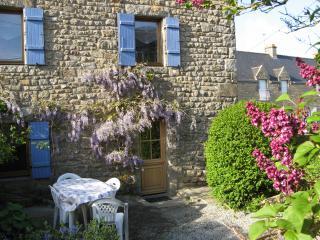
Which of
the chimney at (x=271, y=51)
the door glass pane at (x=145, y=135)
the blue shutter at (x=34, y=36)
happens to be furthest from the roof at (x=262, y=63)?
the blue shutter at (x=34, y=36)

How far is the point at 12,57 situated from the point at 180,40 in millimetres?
3169

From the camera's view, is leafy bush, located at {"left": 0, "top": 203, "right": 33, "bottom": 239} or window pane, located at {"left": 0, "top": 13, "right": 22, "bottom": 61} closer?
leafy bush, located at {"left": 0, "top": 203, "right": 33, "bottom": 239}

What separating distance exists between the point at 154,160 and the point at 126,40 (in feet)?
7.80

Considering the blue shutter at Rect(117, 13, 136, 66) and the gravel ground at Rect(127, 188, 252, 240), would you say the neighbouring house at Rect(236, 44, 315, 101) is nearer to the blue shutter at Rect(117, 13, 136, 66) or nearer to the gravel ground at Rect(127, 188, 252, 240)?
the blue shutter at Rect(117, 13, 136, 66)

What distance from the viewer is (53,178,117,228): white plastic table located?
14.7 feet

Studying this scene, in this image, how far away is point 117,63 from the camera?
24.0 feet

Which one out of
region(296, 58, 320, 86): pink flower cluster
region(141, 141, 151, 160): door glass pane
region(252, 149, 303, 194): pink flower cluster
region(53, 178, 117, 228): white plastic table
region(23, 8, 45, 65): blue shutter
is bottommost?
region(53, 178, 117, 228): white plastic table

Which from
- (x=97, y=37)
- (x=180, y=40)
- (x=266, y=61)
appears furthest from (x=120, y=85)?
(x=266, y=61)

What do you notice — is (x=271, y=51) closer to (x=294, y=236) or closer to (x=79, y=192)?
(x=79, y=192)

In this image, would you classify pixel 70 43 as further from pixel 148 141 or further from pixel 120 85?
pixel 148 141

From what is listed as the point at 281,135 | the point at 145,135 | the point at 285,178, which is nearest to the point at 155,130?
the point at 145,135

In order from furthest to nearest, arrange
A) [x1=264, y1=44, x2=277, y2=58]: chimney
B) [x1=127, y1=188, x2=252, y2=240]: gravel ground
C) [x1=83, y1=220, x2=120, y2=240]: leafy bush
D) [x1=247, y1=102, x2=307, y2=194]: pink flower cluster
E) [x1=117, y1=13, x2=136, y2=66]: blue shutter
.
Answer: [x1=264, y1=44, x2=277, y2=58]: chimney, [x1=117, y1=13, x2=136, y2=66]: blue shutter, [x1=127, y1=188, x2=252, y2=240]: gravel ground, [x1=83, y1=220, x2=120, y2=240]: leafy bush, [x1=247, y1=102, x2=307, y2=194]: pink flower cluster

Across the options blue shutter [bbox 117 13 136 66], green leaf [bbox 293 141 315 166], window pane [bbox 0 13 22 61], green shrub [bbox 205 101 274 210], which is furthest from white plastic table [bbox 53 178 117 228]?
green leaf [bbox 293 141 315 166]

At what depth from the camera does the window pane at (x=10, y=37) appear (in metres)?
6.80
